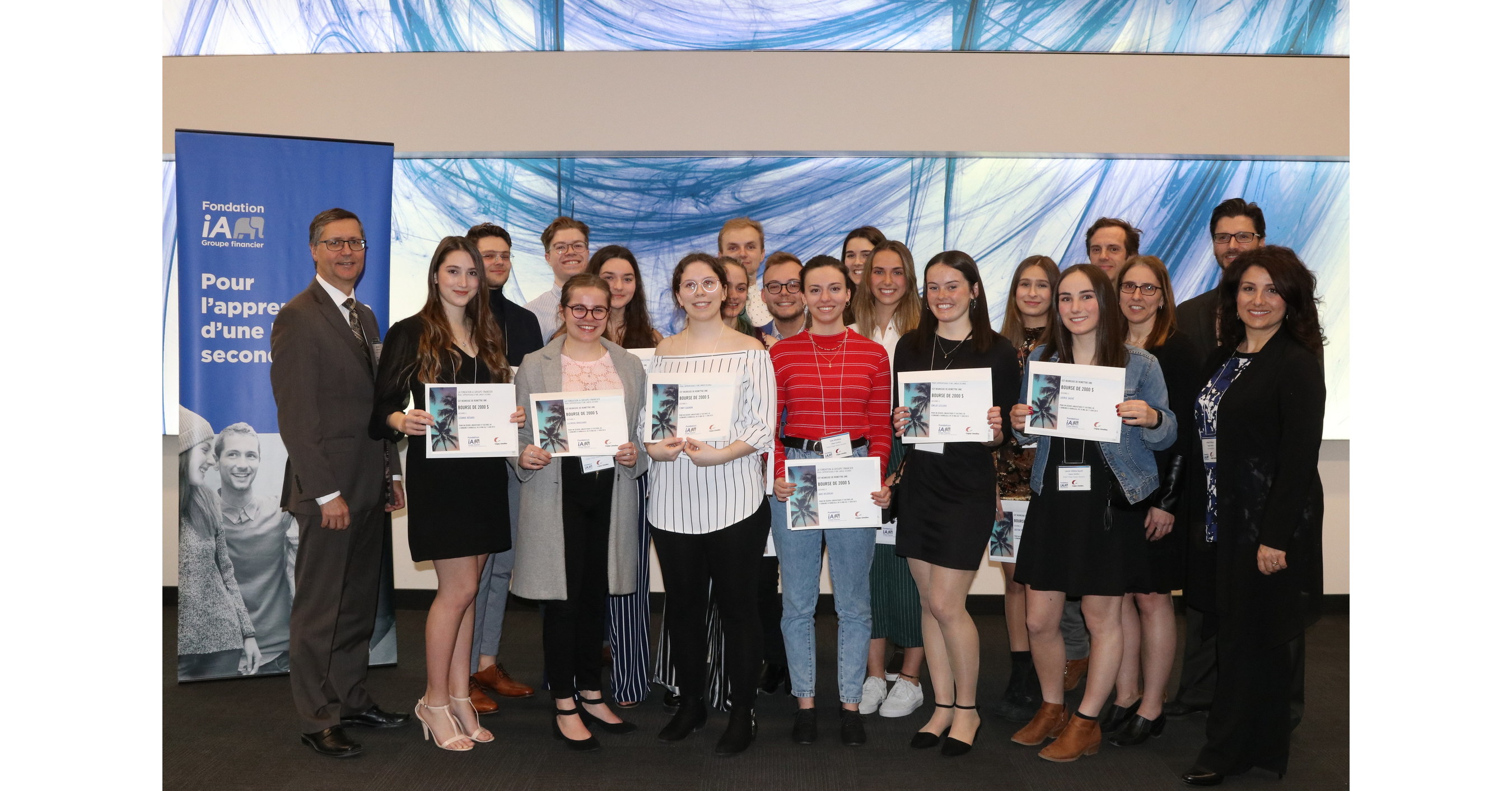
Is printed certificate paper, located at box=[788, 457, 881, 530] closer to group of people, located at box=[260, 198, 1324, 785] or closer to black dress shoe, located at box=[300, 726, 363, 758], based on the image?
group of people, located at box=[260, 198, 1324, 785]

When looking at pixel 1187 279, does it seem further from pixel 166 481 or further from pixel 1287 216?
pixel 166 481

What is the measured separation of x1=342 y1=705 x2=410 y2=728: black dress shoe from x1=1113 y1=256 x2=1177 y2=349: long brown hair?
331 centimetres

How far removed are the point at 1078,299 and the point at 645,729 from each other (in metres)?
2.34

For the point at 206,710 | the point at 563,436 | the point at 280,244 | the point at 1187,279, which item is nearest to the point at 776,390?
the point at 563,436

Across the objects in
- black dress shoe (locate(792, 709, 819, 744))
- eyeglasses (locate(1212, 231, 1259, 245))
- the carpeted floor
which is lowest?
the carpeted floor

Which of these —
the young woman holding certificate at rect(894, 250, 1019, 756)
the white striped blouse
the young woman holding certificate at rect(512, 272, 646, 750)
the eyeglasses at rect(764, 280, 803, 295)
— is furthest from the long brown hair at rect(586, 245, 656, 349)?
the young woman holding certificate at rect(894, 250, 1019, 756)

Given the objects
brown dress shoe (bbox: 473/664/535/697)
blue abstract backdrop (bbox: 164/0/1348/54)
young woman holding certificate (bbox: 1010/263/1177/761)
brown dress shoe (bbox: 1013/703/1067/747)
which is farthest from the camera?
blue abstract backdrop (bbox: 164/0/1348/54)

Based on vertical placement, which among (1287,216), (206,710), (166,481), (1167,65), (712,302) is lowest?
(206,710)

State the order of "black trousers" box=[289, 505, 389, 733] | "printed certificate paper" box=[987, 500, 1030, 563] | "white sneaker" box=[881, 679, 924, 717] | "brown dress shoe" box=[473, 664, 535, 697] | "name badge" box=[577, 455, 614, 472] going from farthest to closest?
1. "brown dress shoe" box=[473, 664, 535, 697]
2. "white sneaker" box=[881, 679, 924, 717]
3. "printed certificate paper" box=[987, 500, 1030, 563]
4. "black trousers" box=[289, 505, 389, 733]
5. "name badge" box=[577, 455, 614, 472]

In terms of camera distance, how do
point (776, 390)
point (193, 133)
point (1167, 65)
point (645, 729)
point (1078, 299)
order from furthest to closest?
point (1167, 65), point (193, 133), point (645, 729), point (776, 390), point (1078, 299)

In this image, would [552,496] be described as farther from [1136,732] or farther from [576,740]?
[1136,732]

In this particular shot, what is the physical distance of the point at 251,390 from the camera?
4449 mm

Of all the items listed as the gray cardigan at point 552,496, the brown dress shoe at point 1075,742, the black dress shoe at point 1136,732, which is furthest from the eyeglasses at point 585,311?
the black dress shoe at point 1136,732

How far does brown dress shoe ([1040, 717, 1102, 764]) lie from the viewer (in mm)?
3482
